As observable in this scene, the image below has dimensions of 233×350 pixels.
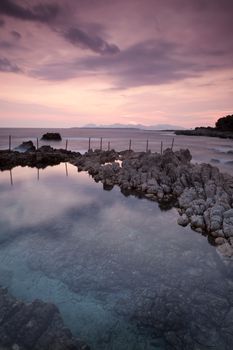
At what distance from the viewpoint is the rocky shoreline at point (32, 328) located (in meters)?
6.74

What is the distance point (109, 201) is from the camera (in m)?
20.0

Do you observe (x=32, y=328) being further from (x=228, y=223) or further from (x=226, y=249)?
(x=228, y=223)

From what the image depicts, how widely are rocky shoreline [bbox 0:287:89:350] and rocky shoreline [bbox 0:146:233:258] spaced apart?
7.65 meters

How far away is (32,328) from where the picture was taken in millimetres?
7242

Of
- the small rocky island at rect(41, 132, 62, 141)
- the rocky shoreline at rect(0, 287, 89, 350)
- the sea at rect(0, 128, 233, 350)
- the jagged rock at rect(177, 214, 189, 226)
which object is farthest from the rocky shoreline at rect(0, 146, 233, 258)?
the small rocky island at rect(41, 132, 62, 141)

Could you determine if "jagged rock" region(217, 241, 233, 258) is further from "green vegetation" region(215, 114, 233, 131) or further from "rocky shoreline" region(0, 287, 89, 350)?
"green vegetation" region(215, 114, 233, 131)

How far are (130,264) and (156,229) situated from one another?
418 centimetres

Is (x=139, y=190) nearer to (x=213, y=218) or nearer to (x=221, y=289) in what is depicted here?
(x=213, y=218)

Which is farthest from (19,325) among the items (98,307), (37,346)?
(98,307)

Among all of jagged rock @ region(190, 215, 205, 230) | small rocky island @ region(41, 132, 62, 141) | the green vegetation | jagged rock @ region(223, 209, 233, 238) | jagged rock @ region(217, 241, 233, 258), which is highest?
the green vegetation

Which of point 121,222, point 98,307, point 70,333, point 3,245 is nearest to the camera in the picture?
point 70,333

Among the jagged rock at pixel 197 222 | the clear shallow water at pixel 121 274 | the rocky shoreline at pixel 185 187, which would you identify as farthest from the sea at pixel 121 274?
the rocky shoreline at pixel 185 187

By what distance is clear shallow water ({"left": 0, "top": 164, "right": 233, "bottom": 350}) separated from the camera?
24.6 ft

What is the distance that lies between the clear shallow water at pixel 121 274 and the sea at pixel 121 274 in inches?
1.3
